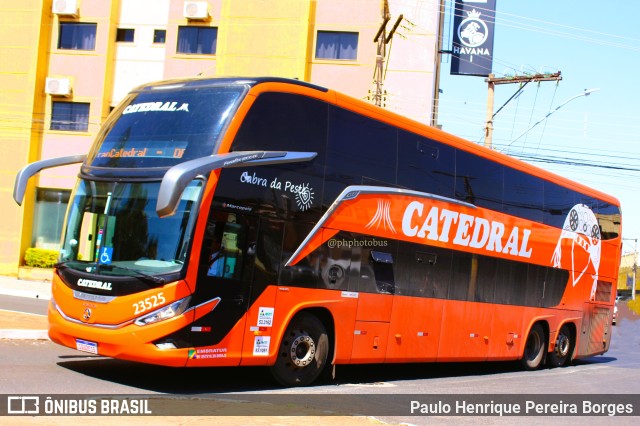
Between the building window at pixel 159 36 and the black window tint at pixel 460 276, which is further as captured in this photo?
the building window at pixel 159 36

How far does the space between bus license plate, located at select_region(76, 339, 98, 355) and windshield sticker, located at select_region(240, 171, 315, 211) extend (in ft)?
9.08

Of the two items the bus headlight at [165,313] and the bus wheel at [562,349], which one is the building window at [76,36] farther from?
the bus headlight at [165,313]

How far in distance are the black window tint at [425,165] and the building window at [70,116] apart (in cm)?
2463

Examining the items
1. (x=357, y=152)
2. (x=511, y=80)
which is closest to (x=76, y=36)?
(x=511, y=80)

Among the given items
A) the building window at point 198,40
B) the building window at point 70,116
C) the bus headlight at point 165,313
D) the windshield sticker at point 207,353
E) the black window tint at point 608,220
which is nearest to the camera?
the bus headlight at point 165,313

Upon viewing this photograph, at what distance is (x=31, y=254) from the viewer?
3500 cm

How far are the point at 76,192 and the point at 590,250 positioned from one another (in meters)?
13.5

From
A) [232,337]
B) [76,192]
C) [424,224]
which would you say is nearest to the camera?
[232,337]

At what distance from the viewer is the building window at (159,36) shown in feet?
118

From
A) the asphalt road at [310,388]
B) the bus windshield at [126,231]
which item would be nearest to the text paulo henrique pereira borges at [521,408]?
the asphalt road at [310,388]

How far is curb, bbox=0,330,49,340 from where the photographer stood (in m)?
13.1

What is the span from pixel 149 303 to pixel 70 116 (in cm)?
2801

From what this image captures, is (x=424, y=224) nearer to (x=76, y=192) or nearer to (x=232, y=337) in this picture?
(x=232, y=337)

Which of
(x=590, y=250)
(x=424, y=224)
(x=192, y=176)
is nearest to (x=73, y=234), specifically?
(x=192, y=176)
